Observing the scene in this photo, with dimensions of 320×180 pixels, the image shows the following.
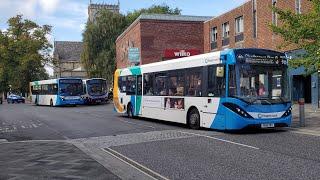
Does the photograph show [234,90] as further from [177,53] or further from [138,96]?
[177,53]

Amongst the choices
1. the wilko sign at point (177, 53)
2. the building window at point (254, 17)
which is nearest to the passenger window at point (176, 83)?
the building window at point (254, 17)

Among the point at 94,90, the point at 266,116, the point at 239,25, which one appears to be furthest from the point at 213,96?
the point at 94,90

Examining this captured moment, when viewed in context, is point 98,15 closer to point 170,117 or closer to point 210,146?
point 170,117

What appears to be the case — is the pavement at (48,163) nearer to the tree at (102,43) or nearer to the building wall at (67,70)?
the tree at (102,43)

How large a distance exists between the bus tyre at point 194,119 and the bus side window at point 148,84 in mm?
4010

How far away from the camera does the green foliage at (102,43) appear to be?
239 ft

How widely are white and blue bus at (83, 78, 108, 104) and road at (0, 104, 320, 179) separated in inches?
1229

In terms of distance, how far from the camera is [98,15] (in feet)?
244

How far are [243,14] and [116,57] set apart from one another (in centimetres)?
3596

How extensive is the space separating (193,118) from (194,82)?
1.36m

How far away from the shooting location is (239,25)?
1603 inches

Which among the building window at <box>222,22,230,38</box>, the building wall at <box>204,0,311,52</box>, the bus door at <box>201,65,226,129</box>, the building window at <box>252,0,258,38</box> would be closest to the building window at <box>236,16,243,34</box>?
the building wall at <box>204,0,311,52</box>

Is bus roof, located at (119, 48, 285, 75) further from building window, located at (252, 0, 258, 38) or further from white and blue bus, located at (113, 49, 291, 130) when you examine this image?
building window, located at (252, 0, 258, 38)

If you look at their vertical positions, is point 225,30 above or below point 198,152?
above
